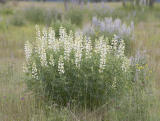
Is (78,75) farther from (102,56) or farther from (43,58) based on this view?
(43,58)

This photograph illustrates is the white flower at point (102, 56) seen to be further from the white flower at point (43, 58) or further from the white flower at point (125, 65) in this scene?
the white flower at point (43, 58)

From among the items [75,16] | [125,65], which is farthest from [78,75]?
[75,16]

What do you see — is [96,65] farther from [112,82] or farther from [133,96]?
[133,96]

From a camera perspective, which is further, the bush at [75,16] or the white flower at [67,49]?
the bush at [75,16]

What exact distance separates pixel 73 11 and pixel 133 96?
8.97m

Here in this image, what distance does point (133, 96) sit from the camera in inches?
174

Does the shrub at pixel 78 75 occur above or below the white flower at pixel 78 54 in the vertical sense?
below

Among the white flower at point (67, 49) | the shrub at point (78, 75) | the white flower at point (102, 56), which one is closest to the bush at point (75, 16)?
the shrub at point (78, 75)

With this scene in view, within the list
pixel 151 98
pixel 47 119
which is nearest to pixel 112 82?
pixel 151 98

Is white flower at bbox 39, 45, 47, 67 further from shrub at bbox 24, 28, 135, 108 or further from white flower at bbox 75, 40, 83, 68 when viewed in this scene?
white flower at bbox 75, 40, 83, 68

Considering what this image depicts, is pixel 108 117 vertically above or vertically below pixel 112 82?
below

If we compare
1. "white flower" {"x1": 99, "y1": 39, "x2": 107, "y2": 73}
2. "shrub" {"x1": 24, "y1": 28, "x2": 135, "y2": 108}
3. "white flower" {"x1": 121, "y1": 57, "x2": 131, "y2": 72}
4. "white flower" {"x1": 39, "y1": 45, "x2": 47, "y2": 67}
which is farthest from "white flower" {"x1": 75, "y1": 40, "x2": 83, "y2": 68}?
"white flower" {"x1": 121, "y1": 57, "x2": 131, "y2": 72}

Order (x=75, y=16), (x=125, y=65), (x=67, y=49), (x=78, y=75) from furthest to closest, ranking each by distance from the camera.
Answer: (x=75, y=16) < (x=125, y=65) < (x=67, y=49) < (x=78, y=75)

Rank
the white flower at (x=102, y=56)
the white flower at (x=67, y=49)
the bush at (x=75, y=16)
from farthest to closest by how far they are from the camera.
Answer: the bush at (x=75, y=16), the white flower at (x=67, y=49), the white flower at (x=102, y=56)
